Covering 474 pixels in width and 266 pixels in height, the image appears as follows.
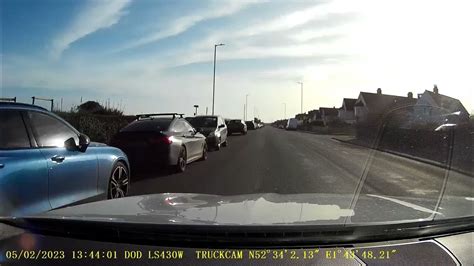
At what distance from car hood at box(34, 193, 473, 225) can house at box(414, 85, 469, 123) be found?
25.3 meters

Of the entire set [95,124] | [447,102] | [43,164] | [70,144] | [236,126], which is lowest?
[236,126]

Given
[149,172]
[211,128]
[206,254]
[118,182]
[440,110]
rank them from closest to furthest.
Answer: [206,254] < [118,182] < [149,172] < [211,128] < [440,110]

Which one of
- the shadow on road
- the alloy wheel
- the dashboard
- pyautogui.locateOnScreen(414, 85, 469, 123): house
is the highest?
pyautogui.locateOnScreen(414, 85, 469, 123): house

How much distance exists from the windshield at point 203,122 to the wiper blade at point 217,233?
18448 mm

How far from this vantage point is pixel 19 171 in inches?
197

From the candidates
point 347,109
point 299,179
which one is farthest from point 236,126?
point 347,109

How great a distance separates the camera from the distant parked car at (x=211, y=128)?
68.9ft

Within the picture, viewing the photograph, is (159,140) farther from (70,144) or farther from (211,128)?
(211,128)

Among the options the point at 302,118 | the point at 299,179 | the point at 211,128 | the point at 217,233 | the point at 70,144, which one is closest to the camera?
the point at 217,233

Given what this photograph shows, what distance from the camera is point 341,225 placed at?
3.28m

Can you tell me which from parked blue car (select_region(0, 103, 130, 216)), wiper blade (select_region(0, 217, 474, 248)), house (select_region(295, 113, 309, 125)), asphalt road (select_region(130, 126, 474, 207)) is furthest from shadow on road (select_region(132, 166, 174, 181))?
house (select_region(295, 113, 309, 125))

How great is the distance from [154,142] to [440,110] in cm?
3012

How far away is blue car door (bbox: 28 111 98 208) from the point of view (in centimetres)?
570

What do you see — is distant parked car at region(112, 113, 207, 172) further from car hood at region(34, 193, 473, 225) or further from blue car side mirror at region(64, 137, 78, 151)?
car hood at region(34, 193, 473, 225)
